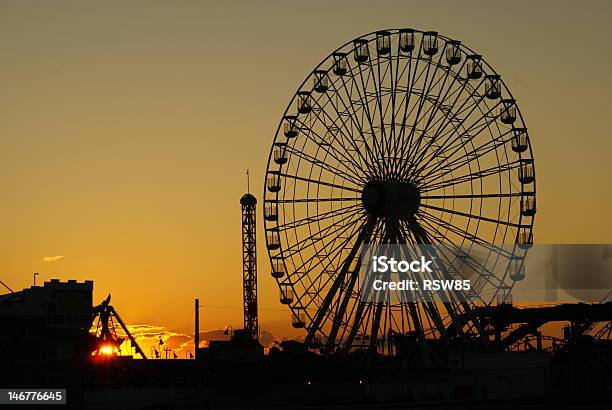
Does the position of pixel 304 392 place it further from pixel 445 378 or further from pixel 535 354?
pixel 535 354

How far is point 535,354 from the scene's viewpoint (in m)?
91.4

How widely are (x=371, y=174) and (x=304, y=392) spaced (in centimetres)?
1802

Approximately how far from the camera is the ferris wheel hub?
84000 mm

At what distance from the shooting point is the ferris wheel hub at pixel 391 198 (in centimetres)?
8400

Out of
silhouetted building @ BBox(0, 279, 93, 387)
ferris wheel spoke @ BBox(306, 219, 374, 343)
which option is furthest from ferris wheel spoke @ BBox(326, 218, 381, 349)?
silhouetted building @ BBox(0, 279, 93, 387)

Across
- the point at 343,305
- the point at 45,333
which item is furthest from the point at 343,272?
Result: the point at 45,333

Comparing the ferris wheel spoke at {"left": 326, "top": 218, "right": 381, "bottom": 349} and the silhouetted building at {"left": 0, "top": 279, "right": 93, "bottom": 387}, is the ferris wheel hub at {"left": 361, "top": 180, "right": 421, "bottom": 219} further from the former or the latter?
the silhouetted building at {"left": 0, "top": 279, "right": 93, "bottom": 387}

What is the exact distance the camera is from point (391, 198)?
8406cm

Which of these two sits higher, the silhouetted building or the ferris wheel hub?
the ferris wheel hub

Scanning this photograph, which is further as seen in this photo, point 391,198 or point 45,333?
point 45,333

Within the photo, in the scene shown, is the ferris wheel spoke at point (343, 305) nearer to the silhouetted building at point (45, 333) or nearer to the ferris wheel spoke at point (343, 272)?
the ferris wheel spoke at point (343, 272)

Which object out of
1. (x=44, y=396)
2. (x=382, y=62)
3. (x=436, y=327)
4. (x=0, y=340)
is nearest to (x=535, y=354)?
(x=436, y=327)

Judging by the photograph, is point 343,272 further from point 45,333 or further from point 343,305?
point 45,333

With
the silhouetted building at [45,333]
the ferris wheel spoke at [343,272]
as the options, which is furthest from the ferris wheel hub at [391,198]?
the silhouetted building at [45,333]
